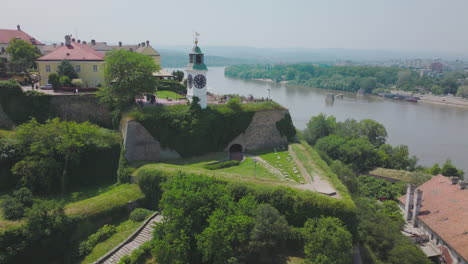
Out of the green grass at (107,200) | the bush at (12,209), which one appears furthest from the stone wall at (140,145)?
the bush at (12,209)

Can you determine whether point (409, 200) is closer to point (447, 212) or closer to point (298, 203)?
point (447, 212)

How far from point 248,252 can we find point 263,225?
1.51 m

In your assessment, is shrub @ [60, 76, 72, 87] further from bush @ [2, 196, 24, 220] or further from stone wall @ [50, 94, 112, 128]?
bush @ [2, 196, 24, 220]

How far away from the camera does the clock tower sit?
26.3 meters

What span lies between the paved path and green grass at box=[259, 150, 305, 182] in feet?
28.4

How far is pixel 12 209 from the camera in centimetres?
1692

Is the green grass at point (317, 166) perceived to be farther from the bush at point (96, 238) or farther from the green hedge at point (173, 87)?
the green hedge at point (173, 87)

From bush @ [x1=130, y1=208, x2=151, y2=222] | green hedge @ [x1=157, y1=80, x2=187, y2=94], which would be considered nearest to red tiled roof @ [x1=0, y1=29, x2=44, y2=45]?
green hedge @ [x1=157, y1=80, x2=187, y2=94]

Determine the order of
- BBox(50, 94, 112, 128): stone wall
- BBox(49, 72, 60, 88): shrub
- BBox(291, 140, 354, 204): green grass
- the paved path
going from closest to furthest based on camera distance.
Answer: the paved path
BBox(291, 140, 354, 204): green grass
BBox(50, 94, 112, 128): stone wall
BBox(49, 72, 60, 88): shrub

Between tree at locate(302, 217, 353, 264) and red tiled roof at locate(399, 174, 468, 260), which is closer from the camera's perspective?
tree at locate(302, 217, 353, 264)

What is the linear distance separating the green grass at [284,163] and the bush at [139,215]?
883 centimetres

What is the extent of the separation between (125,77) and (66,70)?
7.30 metres

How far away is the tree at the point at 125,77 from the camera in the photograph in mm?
25484

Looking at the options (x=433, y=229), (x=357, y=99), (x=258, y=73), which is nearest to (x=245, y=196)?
(x=433, y=229)
